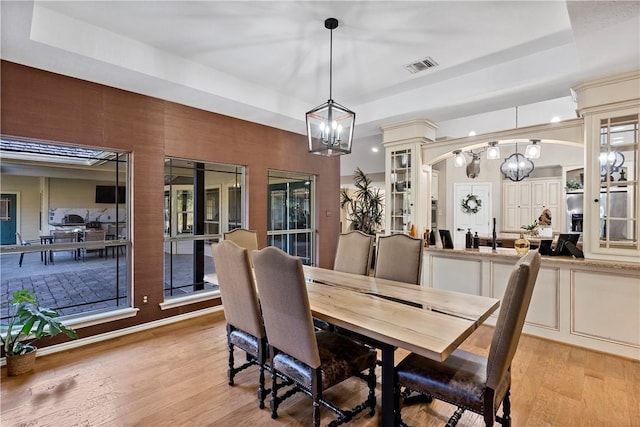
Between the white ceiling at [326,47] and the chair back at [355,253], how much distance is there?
187cm

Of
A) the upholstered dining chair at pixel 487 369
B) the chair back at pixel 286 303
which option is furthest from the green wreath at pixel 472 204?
the chair back at pixel 286 303

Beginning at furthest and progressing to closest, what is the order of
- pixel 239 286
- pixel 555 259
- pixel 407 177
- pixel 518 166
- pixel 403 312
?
pixel 518 166, pixel 407 177, pixel 555 259, pixel 239 286, pixel 403 312

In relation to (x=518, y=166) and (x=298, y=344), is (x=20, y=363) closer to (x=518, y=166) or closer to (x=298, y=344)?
(x=298, y=344)

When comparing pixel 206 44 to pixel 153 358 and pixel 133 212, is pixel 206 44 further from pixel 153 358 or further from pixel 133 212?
pixel 153 358

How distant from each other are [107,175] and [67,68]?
3.82ft

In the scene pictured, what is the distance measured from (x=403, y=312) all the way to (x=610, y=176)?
2.80 m

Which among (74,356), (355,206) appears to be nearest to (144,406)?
(74,356)

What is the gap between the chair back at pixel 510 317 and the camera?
4.65 ft

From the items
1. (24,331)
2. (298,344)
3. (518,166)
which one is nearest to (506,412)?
(298,344)

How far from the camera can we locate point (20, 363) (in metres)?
2.59

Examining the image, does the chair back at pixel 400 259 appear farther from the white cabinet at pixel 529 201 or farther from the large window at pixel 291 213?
the white cabinet at pixel 529 201

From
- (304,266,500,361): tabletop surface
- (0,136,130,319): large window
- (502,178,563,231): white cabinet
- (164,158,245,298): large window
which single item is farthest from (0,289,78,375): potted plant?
(502,178,563,231): white cabinet

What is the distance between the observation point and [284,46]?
3.04 m

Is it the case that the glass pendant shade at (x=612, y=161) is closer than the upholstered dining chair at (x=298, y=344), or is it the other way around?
the upholstered dining chair at (x=298, y=344)
